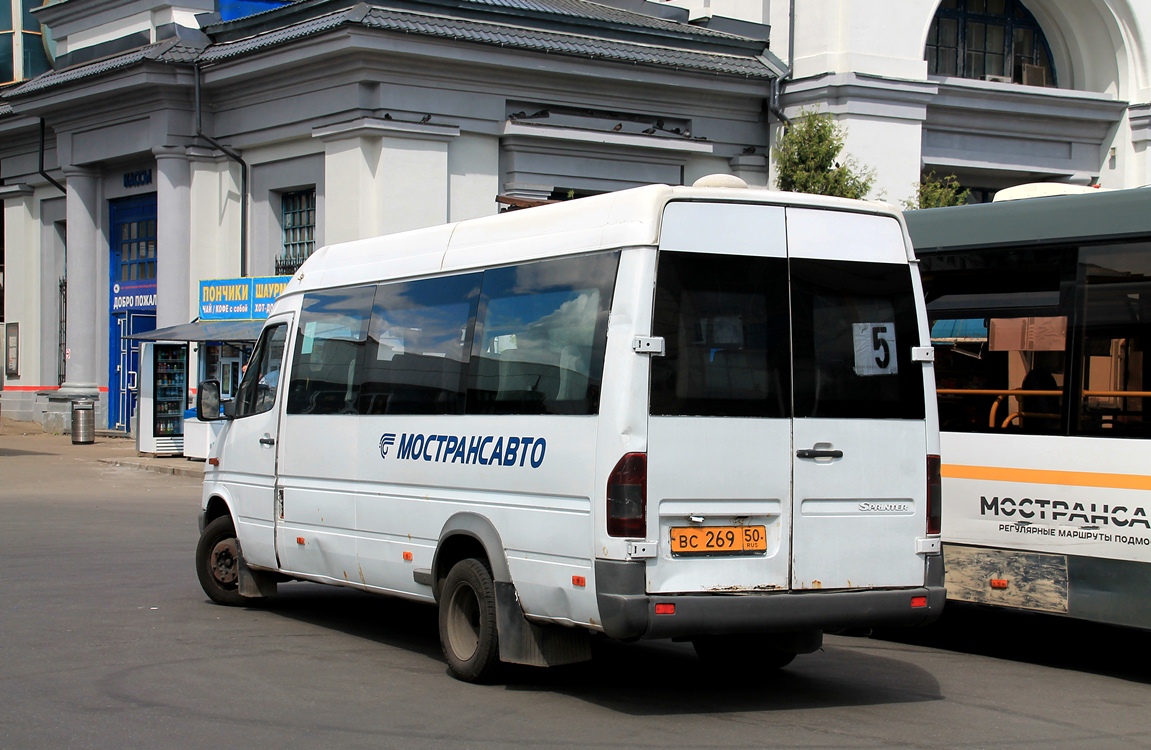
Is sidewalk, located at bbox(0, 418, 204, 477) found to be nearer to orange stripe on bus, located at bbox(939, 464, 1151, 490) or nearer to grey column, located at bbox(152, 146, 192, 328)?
grey column, located at bbox(152, 146, 192, 328)

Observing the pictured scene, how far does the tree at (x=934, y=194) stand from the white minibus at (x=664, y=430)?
50.8ft

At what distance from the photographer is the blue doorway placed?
31281mm

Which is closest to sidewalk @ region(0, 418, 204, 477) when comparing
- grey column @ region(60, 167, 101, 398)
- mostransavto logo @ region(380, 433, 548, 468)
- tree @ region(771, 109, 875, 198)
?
grey column @ region(60, 167, 101, 398)

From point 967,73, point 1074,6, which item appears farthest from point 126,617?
point 1074,6

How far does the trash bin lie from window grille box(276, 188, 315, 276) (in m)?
6.23

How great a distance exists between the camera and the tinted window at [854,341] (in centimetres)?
734

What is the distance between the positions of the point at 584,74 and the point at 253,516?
682 inches

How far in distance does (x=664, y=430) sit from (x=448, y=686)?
2118mm

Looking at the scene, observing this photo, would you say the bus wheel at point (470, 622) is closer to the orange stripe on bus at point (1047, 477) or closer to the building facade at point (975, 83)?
the orange stripe on bus at point (1047, 477)

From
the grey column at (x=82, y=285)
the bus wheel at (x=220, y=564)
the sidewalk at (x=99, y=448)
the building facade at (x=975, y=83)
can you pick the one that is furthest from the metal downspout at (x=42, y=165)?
the bus wheel at (x=220, y=564)

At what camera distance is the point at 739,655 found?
8484 mm

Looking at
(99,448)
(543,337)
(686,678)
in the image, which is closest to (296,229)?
(99,448)

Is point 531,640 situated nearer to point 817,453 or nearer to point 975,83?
point 817,453

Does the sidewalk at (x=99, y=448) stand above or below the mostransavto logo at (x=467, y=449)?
below
